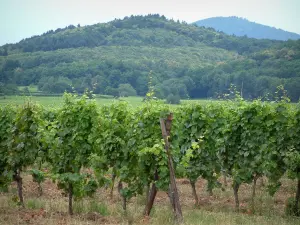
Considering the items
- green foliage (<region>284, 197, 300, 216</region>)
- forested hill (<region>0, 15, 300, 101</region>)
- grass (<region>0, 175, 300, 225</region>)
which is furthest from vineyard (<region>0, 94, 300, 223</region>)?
forested hill (<region>0, 15, 300, 101</region>)

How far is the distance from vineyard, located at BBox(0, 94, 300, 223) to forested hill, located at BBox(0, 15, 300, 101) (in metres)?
23.9

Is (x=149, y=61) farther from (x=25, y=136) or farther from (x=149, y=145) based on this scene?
(x=149, y=145)

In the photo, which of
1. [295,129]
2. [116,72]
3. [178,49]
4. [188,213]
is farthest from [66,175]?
[178,49]

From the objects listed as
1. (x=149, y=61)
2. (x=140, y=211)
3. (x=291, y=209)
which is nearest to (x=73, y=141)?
(x=140, y=211)

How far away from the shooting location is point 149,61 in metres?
107

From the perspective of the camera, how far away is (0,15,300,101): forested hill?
78.1 meters

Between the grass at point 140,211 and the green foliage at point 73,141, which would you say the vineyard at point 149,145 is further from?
the grass at point 140,211

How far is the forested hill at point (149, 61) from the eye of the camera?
78125 millimetres

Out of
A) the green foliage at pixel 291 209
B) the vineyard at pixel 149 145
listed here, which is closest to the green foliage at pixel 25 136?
the vineyard at pixel 149 145

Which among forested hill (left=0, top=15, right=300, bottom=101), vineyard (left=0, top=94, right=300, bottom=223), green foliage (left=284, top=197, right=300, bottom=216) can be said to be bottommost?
green foliage (left=284, top=197, right=300, bottom=216)

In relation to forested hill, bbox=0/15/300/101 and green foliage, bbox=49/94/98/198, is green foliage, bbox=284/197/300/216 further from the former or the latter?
forested hill, bbox=0/15/300/101

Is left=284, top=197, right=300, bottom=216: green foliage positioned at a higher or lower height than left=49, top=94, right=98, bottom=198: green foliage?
lower

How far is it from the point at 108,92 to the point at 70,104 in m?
62.9

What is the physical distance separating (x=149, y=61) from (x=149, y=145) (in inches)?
3806
